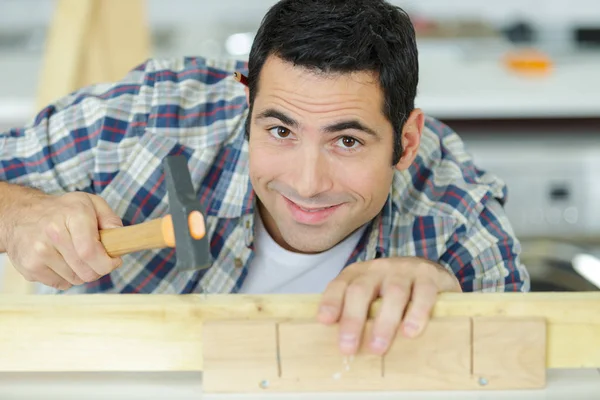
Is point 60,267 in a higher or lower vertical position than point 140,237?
lower

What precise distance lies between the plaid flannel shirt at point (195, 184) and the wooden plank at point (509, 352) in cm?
57

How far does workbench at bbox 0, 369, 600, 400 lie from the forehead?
0.46 metres

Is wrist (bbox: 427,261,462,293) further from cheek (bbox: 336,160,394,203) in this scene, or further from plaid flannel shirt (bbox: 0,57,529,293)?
plaid flannel shirt (bbox: 0,57,529,293)

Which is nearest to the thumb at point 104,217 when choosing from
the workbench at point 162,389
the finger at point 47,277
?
the finger at point 47,277

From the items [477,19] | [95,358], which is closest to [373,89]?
[95,358]

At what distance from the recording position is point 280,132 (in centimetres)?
128

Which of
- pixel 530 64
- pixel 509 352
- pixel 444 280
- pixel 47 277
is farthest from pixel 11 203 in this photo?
pixel 530 64

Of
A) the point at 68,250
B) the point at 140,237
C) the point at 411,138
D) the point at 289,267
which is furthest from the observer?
the point at 289,267

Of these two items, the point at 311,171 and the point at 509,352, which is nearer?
the point at 509,352

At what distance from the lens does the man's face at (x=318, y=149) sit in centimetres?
122

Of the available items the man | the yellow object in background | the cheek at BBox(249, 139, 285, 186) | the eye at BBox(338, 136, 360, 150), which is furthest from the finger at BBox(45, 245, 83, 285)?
the yellow object in background

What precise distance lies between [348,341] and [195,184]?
0.70 meters

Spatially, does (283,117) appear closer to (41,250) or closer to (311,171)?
(311,171)

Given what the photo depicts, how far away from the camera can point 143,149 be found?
4.91 feet
